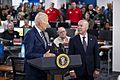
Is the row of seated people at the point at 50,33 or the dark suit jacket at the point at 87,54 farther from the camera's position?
the row of seated people at the point at 50,33

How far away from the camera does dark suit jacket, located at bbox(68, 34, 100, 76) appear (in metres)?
4.90

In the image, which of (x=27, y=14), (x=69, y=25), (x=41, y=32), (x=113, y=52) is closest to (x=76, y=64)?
(x=41, y=32)

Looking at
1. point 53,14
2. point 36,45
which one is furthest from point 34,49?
point 53,14

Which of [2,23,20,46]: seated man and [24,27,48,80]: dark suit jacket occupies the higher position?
[2,23,20,46]: seated man

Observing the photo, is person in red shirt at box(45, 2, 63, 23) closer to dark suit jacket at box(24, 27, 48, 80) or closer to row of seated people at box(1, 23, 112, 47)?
row of seated people at box(1, 23, 112, 47)

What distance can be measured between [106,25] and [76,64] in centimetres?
919

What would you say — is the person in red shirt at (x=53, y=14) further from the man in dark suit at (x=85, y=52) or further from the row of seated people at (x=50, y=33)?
the man in dark suit at (x=85, y=52)

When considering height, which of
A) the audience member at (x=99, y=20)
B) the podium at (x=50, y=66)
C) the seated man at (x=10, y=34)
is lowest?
the podium at (x=50, y=66)

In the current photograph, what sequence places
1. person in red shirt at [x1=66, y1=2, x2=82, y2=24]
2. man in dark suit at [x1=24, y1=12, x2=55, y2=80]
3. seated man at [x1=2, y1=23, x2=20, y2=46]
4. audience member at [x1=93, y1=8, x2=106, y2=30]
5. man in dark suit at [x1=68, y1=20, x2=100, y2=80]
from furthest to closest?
1. person in red shirt at [x1=66, y1=2, x2=82, y2=24]
2. audience member at [x1=93, y1=8, x2=106, y2=30]
3. seated man at [x1=2, y1=23, x2=20, y2=46]
4. man in dark suit at [x1=68, y1=20, x2=100, y2=80]
5. man in dark suit at [x1=24, y1=12, x2=55, y2=80]

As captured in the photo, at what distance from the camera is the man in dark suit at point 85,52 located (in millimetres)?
4898

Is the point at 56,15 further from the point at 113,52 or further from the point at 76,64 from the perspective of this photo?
the point at 76,64

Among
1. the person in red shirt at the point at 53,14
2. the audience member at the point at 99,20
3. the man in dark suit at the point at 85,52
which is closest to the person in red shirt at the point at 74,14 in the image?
the person in red shirt at the point at 53,14

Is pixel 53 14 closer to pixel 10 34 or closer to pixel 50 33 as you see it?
pixel 50 33

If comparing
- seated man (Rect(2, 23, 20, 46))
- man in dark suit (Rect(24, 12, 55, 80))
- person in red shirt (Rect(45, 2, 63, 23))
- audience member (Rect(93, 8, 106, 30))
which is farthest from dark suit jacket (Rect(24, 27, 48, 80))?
person in red shirt (Rect(45, 2, 63, 23))
